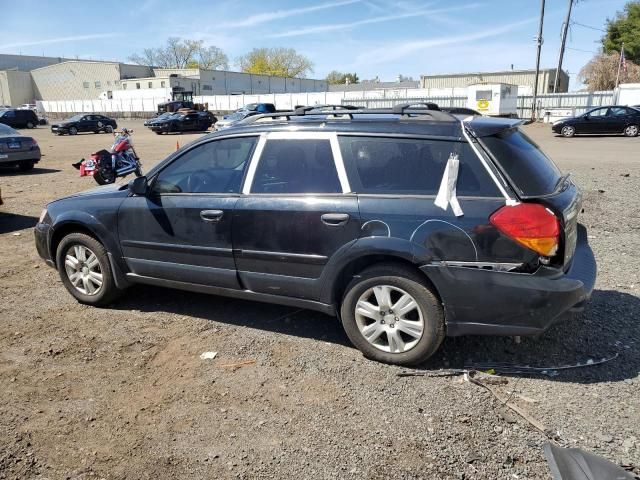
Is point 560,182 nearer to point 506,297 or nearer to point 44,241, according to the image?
point 506,297

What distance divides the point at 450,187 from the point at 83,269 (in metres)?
3.53

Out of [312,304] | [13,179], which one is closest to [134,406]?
[312,304]

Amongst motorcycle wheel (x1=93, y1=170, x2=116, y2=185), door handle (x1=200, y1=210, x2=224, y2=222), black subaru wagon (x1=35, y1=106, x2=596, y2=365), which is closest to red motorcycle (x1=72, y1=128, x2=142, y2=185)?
motorcycle wheel (x1=93, y1=170, x2=116, y2=185)

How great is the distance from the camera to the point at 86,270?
16.1ft

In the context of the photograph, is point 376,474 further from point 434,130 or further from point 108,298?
point 108,298

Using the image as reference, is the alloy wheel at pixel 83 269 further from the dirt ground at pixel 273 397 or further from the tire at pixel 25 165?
the tire at pixel 25 165

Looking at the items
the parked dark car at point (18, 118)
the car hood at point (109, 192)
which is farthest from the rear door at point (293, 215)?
the parked dark car at point (18, 118)

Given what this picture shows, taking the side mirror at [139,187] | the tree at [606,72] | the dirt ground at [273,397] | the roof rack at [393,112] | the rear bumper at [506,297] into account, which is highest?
the tree at [606,72]

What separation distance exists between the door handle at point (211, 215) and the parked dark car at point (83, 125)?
36836 mm

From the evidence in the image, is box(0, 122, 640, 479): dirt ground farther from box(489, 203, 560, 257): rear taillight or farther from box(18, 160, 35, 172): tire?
box(18, 160, 35, 172): tire

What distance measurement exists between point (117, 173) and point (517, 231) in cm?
1168

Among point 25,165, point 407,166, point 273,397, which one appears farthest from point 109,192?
point 25,165

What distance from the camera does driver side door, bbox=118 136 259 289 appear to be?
13.8 ft

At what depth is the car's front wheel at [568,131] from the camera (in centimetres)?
2539
